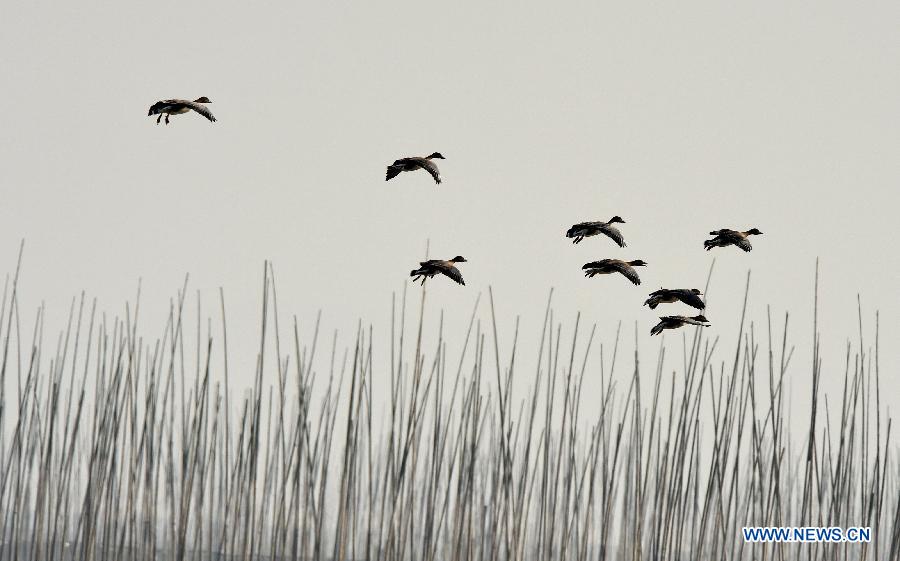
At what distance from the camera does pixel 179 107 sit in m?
3.44

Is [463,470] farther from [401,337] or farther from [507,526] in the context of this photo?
[401,337]

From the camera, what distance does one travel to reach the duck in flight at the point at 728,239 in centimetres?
357

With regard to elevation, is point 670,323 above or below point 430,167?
below

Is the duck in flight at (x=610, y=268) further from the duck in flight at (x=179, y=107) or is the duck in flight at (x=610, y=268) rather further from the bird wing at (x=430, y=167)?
the duck in flight at (x=179, y=107)

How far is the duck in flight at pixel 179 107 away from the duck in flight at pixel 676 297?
5.14 ft

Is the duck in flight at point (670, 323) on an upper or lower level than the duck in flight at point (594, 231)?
lower

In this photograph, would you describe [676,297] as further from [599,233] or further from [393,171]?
[393,171]

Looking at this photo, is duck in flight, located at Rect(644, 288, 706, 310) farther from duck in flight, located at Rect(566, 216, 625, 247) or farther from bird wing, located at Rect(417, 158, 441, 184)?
bird wing, located at Rect(417, 158, 441, 184)

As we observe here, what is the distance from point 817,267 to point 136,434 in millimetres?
2345

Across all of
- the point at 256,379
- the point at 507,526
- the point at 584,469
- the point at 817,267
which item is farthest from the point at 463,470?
the point at 817,267

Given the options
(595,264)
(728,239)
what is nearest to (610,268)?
(595,264)

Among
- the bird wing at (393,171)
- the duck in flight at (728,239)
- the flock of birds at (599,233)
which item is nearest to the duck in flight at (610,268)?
the flock of birds at (599,233)

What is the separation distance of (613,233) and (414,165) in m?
0.69

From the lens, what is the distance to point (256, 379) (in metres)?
3.33
